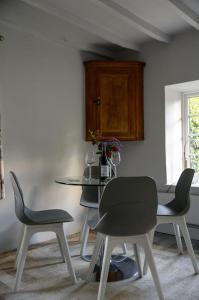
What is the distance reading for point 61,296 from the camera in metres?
2.28

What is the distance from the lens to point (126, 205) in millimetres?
2082

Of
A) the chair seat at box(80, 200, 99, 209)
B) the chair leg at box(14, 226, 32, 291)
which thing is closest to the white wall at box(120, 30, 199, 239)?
the chair seat at box(80, 200, 99, 209)

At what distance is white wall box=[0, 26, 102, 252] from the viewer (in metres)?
3.28

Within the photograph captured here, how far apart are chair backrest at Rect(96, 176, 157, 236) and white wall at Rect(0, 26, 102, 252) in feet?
5.03

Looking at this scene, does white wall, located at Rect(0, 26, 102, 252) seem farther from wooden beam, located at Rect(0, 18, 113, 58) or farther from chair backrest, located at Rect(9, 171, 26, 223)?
chair backrest, located at Rect(9, 171, 26, 223)

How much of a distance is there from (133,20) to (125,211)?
6.38 ft

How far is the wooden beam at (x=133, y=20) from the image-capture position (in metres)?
2.68

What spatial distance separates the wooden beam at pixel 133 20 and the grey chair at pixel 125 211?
1554 mm

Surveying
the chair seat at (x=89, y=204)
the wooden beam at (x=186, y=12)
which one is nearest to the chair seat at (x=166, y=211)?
the chair seat at (x=89, y=204)

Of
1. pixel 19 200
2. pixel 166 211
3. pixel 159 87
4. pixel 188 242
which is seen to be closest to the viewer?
pixel 19 200

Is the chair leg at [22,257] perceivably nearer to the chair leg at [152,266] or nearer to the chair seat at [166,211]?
the chair leg at [152,266]

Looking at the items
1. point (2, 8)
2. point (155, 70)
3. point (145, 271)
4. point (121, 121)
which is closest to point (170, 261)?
point (145, 271)

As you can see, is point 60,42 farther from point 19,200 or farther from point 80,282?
point 80,282

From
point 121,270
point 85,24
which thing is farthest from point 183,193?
point 85,24
